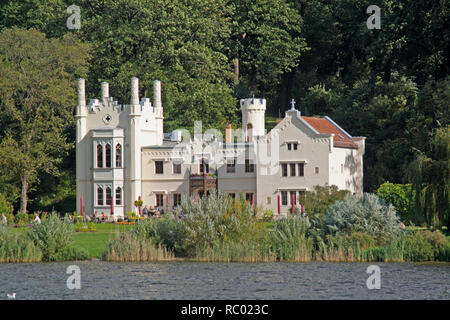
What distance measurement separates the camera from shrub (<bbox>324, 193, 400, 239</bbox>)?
1510 inches

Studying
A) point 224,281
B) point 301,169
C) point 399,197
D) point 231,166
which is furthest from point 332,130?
point 224,281

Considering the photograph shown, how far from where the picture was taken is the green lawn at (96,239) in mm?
40466

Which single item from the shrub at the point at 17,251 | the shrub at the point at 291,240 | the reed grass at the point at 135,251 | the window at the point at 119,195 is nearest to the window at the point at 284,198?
the window at the point at 119,195

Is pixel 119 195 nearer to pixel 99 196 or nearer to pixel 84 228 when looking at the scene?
pixel 99 196

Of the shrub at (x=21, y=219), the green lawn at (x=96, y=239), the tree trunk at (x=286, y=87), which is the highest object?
the tree trunk at (x=286, y=87)

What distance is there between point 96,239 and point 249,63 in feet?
114

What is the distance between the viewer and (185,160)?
59.9 m

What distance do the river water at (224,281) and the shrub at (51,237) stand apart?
3.14ft

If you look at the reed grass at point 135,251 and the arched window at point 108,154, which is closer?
the reed grass at point 135,251

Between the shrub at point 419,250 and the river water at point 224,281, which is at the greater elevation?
the shrub at point 419,250

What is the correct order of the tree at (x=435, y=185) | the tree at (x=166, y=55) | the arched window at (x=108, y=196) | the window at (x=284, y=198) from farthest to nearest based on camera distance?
the tree at (x=166, y=55) → the arched window at (x=108, y=196) → the window at (x=284, y=198) → the tree at (x=435, y=185)

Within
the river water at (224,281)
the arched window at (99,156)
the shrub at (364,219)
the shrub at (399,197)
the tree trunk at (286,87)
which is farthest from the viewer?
the tree trunk at (286,87)

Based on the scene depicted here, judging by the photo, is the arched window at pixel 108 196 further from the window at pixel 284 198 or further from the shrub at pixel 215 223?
the shrub at pixel 215 223

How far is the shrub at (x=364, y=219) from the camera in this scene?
38.3m
